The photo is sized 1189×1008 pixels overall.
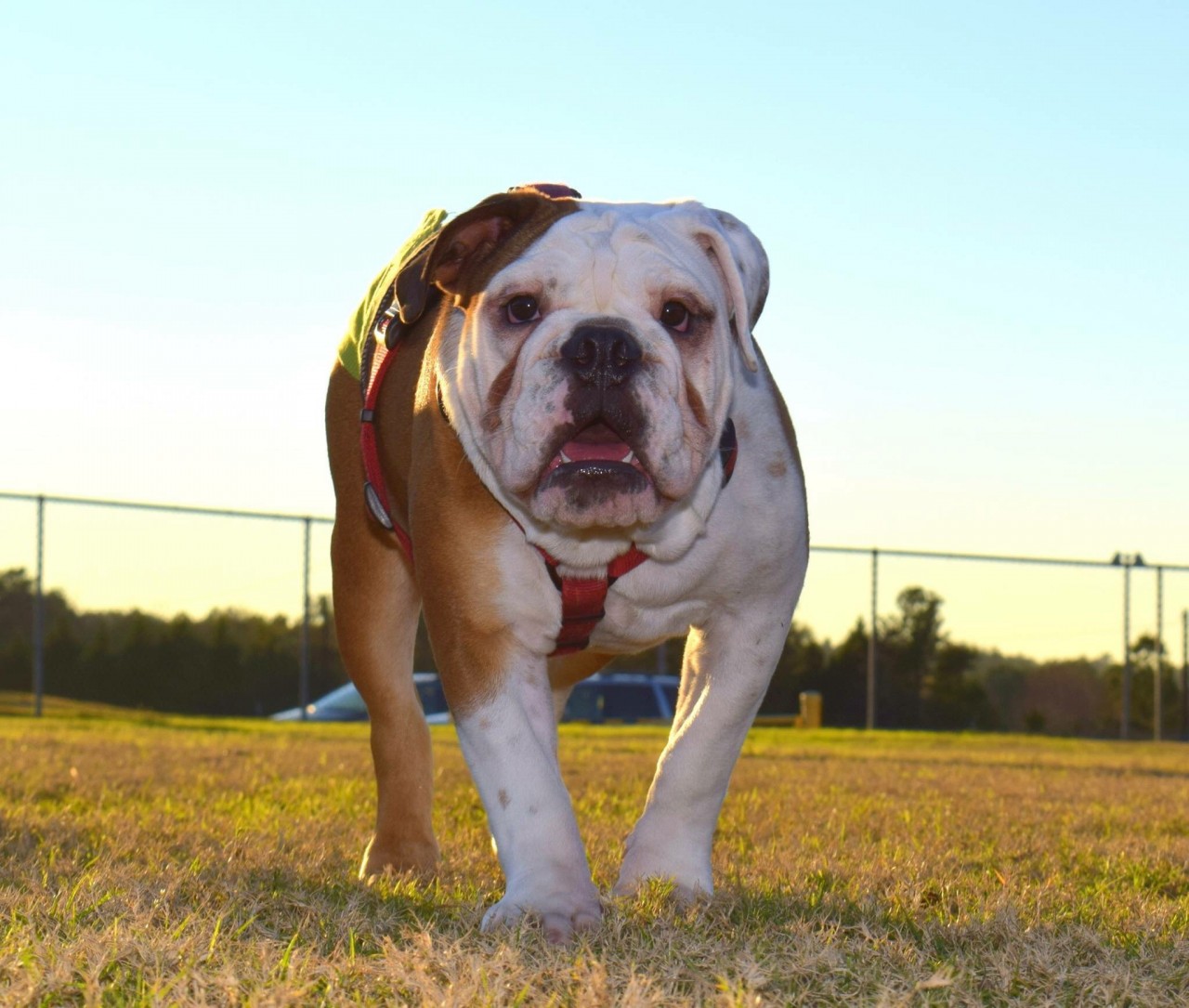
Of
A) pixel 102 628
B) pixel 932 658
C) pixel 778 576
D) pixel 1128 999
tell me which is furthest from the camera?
pixel 932 658

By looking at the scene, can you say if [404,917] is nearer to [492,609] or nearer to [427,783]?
[492,609]

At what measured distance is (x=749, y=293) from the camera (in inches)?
129

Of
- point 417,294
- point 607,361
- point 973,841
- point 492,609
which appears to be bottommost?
point 973,841

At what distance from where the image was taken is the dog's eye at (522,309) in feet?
10.1

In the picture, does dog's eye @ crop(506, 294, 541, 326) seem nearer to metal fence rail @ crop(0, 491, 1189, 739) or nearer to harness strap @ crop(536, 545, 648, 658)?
harness strap @ crop(536, 545, 648, 658)

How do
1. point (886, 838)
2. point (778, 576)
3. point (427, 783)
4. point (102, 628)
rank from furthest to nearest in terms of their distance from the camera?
point (102, 628), point (886, 838), point (427, 783), point (778, 576)

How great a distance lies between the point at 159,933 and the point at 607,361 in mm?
1269

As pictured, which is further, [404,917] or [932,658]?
[932,658]

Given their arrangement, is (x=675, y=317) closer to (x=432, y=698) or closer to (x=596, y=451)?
(x=596, y=451)

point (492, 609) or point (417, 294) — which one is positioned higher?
point (417, 294)

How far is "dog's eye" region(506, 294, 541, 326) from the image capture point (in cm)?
309

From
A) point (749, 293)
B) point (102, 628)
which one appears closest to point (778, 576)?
point (749, 293)

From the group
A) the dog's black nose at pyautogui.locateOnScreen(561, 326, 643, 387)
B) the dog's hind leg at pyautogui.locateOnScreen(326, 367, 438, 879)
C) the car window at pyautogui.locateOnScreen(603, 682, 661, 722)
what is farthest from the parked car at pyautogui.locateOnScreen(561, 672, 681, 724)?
the dog's black nose at pyautogui.locateOnScreen(561, 326, 643, 387)

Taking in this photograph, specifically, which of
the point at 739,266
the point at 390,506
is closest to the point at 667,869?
the point at 390,506
